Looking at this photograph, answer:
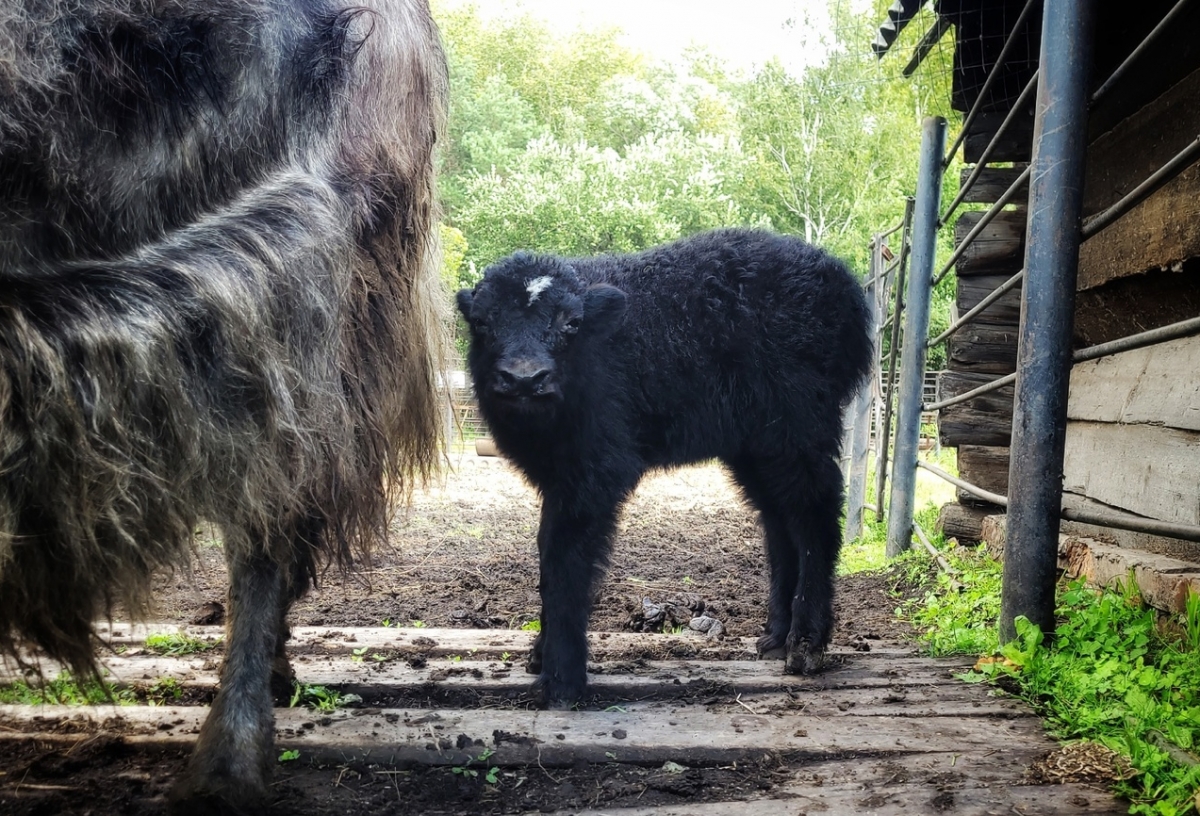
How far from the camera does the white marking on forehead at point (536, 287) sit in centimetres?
336

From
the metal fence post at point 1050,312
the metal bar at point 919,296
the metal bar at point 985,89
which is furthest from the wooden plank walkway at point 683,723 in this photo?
the metal bar at point 985,89

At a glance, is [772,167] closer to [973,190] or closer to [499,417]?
[973,190]

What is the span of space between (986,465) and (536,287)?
9.58 feet

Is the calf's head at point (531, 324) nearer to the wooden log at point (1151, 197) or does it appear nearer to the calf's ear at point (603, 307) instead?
the calf's ear at point (603, 307)

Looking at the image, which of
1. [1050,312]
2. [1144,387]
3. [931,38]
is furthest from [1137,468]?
[931,38]

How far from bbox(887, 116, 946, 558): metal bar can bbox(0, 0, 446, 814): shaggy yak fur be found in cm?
331

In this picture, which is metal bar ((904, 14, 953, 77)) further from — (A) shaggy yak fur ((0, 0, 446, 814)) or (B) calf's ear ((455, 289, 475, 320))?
(A) shaggy yak fur ((0, 0, 446, 814))

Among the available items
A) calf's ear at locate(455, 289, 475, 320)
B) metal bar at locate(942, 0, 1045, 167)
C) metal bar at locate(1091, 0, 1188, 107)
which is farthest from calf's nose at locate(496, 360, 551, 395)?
metal bar at locate(942, 0, 1045, 167)

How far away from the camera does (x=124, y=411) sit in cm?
164

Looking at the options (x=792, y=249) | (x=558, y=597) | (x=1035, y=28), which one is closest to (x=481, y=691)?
(x=558, y=597)

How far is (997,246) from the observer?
4.88 metres

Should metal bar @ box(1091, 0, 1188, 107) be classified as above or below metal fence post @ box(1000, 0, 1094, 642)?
above

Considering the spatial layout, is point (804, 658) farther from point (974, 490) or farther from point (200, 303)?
point (200, 303)

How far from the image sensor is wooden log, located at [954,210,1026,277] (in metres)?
4.87
